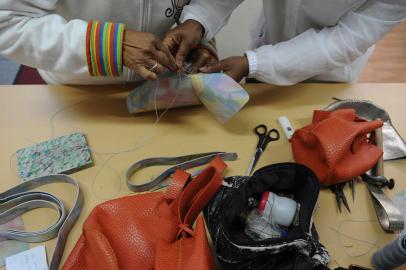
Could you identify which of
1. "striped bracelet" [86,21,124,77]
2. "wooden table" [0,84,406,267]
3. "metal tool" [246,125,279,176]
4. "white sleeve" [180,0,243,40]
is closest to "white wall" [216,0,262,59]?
"white sleeve" [180,0,243,40]

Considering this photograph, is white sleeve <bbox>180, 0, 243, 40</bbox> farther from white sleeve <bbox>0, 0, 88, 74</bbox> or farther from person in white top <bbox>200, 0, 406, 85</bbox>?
white sleeve <bbox>0, 0, 88, 74</bbox>

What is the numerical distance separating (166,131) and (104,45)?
0.24 meters

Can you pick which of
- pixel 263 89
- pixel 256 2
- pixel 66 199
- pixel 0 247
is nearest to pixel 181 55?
pixel 263 89

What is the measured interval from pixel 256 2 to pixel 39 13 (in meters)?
1.43

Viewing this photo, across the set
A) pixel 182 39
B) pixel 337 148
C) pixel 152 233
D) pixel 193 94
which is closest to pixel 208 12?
pixel 182 39

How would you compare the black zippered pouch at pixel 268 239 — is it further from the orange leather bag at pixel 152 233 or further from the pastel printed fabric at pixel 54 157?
the pastel printed fabric at pixel 54 157

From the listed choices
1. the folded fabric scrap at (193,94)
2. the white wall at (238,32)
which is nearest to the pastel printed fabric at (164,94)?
the folded fabric scrap at (193,94)

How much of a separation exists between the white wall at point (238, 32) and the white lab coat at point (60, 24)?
908 mm

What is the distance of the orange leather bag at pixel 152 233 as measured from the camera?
1.54ft

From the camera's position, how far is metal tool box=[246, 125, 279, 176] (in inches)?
27.3

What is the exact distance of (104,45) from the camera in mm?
624

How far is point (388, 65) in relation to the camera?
1.92 m

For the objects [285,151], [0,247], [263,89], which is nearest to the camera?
[0,247]

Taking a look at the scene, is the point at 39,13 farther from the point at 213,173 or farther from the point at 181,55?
the point at 213,173
